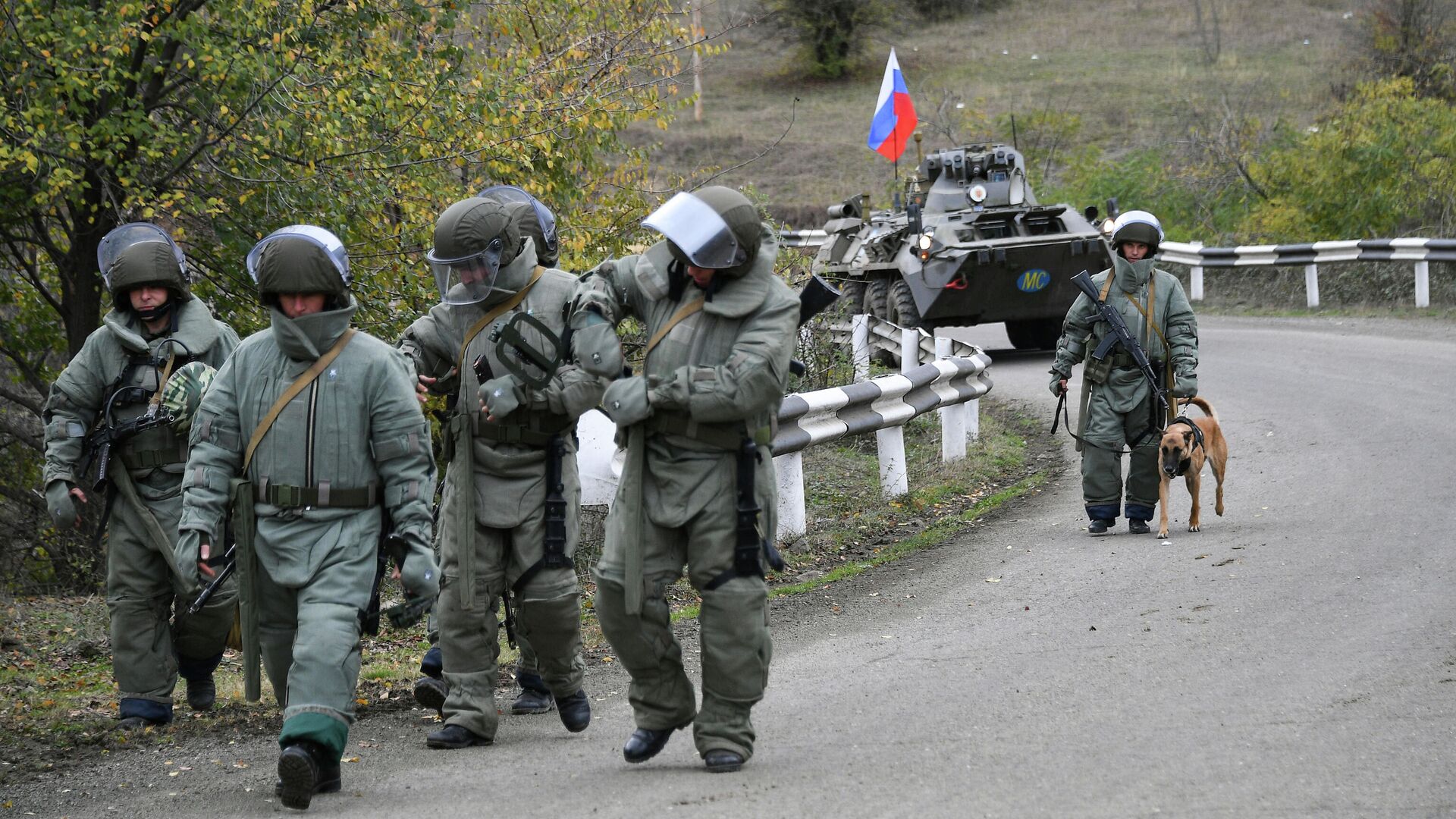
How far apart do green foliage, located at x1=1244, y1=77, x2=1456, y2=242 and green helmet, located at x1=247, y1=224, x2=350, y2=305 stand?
20103 millimetres

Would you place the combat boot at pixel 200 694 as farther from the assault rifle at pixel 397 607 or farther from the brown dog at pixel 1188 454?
the brown dog at pixel 1188 454

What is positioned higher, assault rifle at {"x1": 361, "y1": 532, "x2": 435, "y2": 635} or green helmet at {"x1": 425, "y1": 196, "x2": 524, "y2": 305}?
green helmet at {"x1": 425, "y1": 196, "x2": 524, "y2": 305}

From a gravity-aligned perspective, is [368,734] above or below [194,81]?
below

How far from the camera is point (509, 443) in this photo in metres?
6.16

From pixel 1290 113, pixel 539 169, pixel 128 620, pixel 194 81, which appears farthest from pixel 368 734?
pixel 1290 113

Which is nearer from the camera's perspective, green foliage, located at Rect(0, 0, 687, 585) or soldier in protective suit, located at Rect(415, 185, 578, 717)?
soldier in protective suit, located at Rect(415, 185, 578, 717)

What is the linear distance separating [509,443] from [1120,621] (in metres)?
3.00

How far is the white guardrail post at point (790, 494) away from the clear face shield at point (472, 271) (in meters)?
3.75

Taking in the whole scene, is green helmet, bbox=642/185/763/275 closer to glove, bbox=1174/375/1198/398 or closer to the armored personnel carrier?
glove, bbox=1174/375/1198/398

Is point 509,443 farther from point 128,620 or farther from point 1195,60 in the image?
point 1195,60

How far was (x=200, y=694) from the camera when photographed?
7.06 m

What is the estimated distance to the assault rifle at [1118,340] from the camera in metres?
9.77

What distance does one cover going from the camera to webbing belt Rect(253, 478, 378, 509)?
18.0 feet

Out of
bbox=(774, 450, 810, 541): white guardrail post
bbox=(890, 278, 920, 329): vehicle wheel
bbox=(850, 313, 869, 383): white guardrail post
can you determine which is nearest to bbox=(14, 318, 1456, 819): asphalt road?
bbox=(774, 450, 810, 541): white guardrail post
